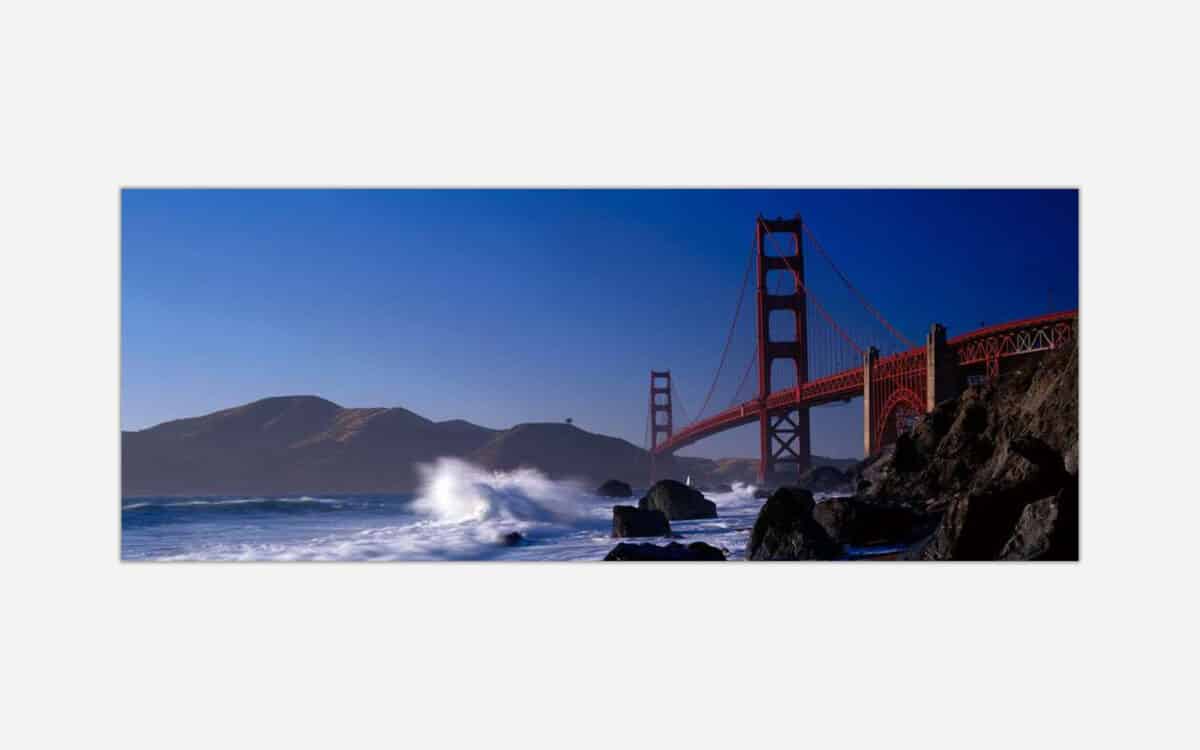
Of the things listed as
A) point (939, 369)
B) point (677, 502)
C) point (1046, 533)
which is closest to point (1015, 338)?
point (939, 369)

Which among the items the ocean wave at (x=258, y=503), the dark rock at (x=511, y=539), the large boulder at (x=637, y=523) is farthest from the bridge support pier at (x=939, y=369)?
the ocean wave at (x=258, y=503)

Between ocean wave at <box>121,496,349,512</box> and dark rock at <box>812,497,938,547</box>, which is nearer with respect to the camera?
ocean wave at <box>121,496,349,512</box>

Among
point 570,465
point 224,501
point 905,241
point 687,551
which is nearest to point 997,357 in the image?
point 905,241

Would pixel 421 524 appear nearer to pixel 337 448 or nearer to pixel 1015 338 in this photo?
pixel 337 448

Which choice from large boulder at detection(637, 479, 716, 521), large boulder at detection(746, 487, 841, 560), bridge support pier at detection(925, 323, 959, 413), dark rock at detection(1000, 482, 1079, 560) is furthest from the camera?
large boulder at detection(637, 479, 716, 521)

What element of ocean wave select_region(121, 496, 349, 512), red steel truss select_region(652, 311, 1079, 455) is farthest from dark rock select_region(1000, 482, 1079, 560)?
ocean wave select_region(121, 496, 349, 512)

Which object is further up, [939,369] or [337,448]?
[939,369]

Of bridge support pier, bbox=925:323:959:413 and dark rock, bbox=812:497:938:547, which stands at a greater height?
bridge support pier, bbox=925:323:959:413

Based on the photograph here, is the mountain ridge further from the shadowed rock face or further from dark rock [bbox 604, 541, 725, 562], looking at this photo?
the shadowed rock face

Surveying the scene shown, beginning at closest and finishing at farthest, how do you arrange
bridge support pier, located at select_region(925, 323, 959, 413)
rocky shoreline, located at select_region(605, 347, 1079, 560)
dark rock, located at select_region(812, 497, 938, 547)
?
rocky shoreline, located at select_region(605, 347, 1079, 560) → dark rock, located at select_region(812, 497, 938, 547) → bridge support pier, located at select_region(925, 323, 959, 413)
